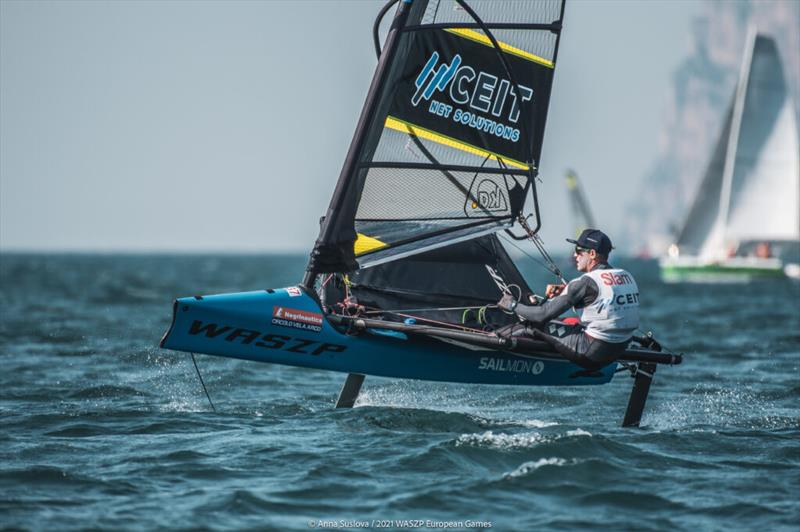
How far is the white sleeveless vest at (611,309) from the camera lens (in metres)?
8.52

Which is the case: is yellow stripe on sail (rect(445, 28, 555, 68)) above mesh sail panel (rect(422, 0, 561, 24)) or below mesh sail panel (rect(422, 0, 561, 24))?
below

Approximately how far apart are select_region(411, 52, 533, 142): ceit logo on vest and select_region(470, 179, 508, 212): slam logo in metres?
0.42

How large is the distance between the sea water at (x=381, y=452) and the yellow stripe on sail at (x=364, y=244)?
1.30 meters

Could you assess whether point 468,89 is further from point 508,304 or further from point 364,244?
point 508,304

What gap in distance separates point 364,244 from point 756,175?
37.4 metres

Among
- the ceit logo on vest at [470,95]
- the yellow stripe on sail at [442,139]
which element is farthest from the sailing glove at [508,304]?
the ceit logo on vest at [470,95]

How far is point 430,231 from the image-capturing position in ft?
31.8

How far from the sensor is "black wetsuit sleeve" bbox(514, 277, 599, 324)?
8.48 m

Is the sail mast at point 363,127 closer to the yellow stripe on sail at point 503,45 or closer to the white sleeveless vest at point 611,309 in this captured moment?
the yellow stripe on sail at point 503,45

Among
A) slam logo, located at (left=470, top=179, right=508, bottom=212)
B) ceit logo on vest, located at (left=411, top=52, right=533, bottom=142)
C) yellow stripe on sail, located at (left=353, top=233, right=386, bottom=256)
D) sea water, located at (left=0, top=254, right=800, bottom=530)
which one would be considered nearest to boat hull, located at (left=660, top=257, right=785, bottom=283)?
sea water, located at (left=0, top=254, right=800, bottom=530)

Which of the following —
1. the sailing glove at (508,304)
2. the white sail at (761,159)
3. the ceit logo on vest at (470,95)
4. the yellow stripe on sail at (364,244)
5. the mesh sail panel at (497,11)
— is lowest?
the sailing glove at (508,304)

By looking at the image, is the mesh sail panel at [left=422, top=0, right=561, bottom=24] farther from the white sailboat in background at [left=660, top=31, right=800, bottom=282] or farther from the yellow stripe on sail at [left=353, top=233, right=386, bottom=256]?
the white sailboat in background at [left=660, top=31, right=800, bottom=282]

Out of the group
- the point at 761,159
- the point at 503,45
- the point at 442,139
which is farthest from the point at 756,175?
the point at 442,139

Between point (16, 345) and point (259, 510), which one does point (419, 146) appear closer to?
point (259, 510)
